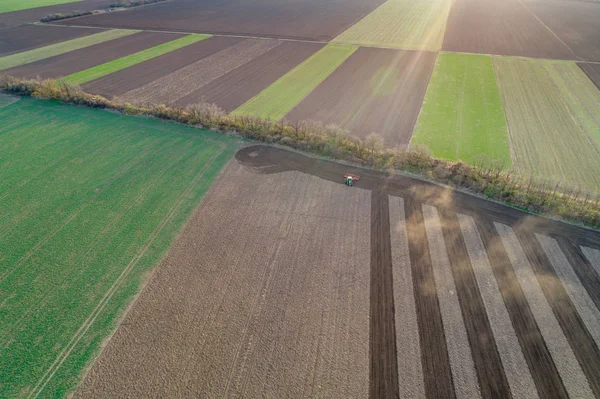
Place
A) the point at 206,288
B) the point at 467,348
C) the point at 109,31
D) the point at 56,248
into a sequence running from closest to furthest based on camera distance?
1. the point at 467,348
2. the point at 206,288
3. the point at 56,248
4. the point at 109,31

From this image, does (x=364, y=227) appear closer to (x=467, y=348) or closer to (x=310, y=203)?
(x=310, y=203)

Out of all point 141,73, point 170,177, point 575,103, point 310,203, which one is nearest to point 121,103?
point 141,73

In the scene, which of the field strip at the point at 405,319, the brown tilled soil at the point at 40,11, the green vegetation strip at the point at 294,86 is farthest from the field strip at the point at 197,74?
the brown tilled soil at the point at 40,11

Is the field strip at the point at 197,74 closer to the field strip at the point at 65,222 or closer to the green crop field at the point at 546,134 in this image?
the field strip at the point at 65,222

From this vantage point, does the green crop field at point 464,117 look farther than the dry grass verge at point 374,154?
Yes

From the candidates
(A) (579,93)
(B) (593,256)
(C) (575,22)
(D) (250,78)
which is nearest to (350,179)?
(B) (593,256)
